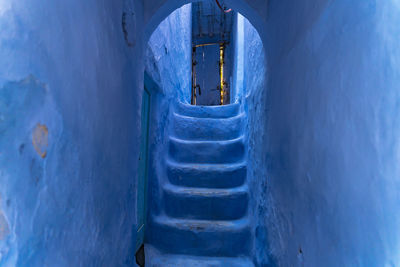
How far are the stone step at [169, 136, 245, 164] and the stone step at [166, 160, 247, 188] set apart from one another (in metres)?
0.22

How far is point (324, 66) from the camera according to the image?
92cm

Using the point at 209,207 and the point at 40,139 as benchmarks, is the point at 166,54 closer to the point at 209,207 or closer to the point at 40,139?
the point at 209,207

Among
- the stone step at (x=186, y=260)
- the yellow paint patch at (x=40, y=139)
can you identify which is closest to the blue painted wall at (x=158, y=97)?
the stone step at (x=186, y=260)

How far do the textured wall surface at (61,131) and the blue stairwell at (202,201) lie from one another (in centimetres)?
115

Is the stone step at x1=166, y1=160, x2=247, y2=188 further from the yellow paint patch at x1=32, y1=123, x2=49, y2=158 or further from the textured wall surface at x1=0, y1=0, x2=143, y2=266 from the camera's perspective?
the yellow paint patch at x1=32, y1=123, x2=49, y2=158

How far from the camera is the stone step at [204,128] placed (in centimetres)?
355

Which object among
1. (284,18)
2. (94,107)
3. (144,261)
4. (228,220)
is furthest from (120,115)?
(228,220)

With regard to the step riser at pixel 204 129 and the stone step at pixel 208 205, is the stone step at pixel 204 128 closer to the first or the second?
the step riser at pixel 204 129

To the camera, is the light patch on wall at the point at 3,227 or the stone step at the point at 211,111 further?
the stone step at the point at 211,111

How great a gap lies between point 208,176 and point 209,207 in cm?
36

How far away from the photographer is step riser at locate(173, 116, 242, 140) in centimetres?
355

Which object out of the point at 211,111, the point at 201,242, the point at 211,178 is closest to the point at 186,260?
the point at 201,242

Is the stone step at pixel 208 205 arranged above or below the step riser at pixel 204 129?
below

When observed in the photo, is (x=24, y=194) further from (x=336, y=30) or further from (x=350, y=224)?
(x=336, y=30)
